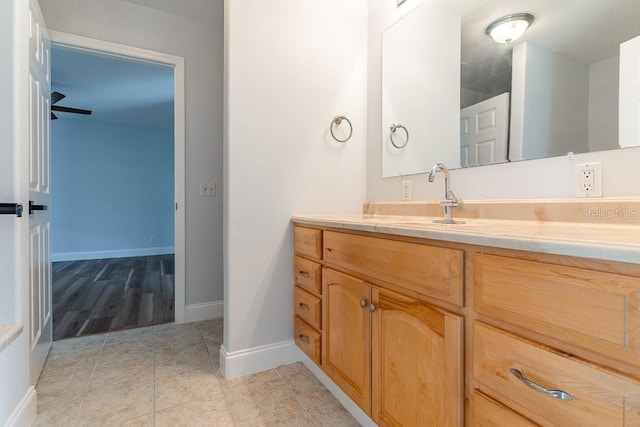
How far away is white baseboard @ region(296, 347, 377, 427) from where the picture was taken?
128cm

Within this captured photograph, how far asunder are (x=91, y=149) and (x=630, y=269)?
6492 millimetres

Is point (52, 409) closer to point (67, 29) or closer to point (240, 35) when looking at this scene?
point (240, 35)

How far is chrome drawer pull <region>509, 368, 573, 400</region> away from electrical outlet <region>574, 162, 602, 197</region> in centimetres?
72

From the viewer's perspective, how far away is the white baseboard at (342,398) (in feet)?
4.21

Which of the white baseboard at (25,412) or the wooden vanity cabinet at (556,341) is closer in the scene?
the wooden vanity cabinet at (556,341)

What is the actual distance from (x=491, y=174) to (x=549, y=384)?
37.1 inches

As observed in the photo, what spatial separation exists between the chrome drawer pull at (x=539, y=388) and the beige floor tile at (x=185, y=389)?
4.27 feet

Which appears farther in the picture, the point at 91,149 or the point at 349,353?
the point at 91,149

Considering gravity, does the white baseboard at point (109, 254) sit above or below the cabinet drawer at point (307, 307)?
below

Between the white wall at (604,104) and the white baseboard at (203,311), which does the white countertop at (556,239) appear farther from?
the white baseboard at (203,311)

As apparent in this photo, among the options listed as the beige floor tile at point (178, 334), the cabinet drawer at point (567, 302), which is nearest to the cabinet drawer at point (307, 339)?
the beige floor tile at point (178, 334)

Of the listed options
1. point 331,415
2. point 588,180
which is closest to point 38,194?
point 331,415

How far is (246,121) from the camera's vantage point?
1656 mm

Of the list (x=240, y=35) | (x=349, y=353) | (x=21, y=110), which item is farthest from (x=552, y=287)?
(x=21, y=110)
